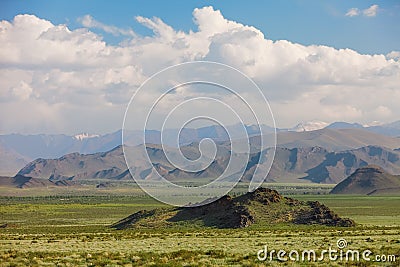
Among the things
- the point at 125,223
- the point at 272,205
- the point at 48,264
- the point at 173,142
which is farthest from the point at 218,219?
the point at 48,264

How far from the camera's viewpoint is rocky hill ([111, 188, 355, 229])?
86375 millimetres

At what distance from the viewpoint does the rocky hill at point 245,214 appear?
86.4 m

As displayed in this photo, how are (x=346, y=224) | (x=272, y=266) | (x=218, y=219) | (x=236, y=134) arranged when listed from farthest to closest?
(x=218, y=219) < (x=346, y=224) < (x=236, y=134) < (x=272, y=266)

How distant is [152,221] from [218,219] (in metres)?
12.2

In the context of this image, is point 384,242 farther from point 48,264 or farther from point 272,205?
point 272,205

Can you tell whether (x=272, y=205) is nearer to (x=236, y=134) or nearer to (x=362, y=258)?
(x=236, y=134)

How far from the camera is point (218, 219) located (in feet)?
291

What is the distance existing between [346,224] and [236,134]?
39.9m

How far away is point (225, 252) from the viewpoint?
3966 cm

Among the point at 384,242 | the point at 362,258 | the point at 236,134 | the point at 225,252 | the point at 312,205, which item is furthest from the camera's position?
the point at 312,205

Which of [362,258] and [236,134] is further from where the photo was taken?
[236,134]

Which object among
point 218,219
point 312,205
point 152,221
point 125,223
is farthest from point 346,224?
point 125,223

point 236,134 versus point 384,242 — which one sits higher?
point 236,134

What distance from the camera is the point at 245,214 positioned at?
287 feet
